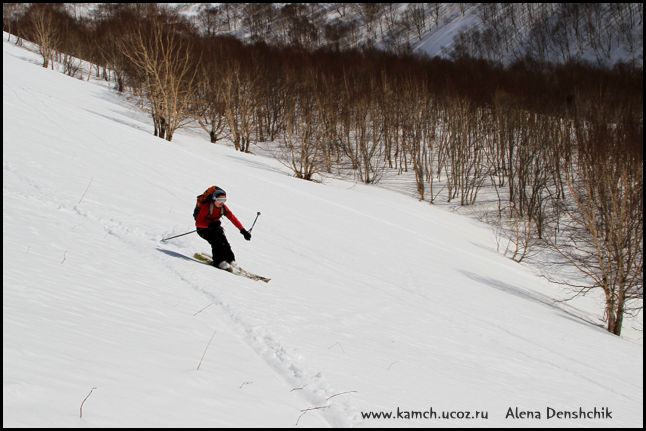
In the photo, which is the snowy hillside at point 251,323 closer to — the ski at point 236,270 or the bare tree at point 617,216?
the ski at point 236,270

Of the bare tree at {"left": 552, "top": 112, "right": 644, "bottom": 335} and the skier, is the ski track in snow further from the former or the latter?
the bare tree at {"left": 552, "top": 112, "right": 644, "bottom": 335}

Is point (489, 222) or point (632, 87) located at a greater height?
point (632, 87)

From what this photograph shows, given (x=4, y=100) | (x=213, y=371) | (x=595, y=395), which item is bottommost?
(x=595, y=395)

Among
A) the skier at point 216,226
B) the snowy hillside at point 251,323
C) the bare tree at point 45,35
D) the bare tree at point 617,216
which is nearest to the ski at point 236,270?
the skier at point 216,226

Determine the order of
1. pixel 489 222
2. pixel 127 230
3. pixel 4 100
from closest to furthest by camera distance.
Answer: pixel 127 230 < pixel 4 100 < pixel 489 222

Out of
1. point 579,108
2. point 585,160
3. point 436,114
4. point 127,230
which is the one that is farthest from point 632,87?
point 127,230

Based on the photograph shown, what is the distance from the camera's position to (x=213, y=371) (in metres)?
4.51

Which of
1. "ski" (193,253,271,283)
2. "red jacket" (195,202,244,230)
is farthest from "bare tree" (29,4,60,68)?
"red jacket" (195,202,244,230)

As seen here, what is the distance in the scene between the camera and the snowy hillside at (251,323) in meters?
3.94

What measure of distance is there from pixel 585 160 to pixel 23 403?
1563 cm

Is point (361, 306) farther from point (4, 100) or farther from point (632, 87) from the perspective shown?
point (632, 87)

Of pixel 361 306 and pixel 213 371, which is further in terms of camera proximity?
pixel 361 306

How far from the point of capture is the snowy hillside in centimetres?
394

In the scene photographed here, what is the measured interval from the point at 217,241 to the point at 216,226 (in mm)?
259
